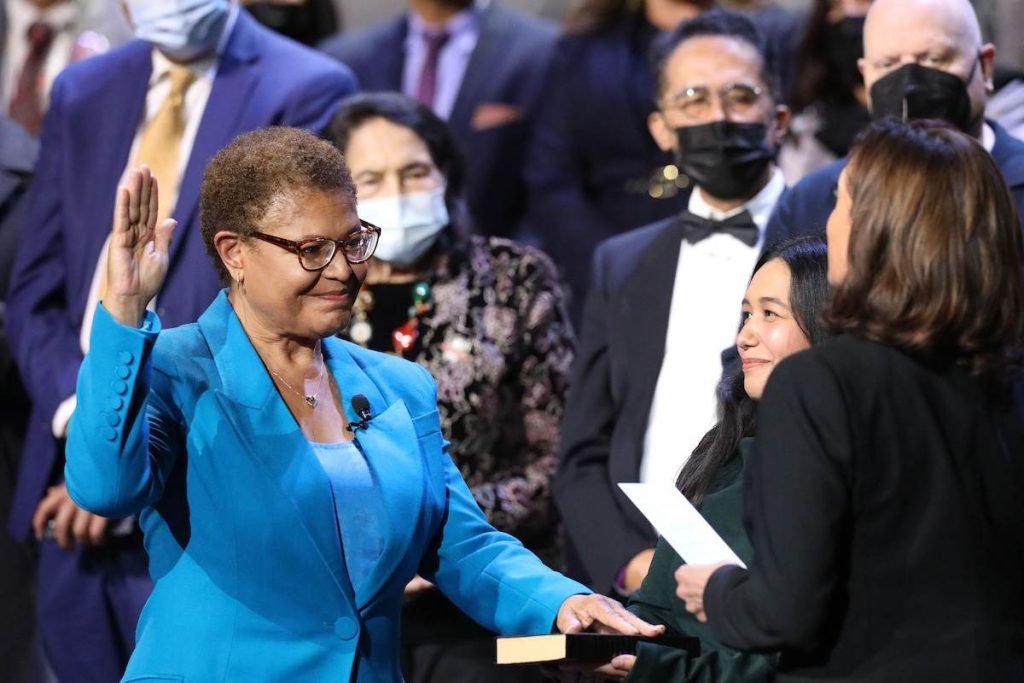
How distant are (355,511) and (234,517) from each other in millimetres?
215

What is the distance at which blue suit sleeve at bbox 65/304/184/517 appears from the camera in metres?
2.60

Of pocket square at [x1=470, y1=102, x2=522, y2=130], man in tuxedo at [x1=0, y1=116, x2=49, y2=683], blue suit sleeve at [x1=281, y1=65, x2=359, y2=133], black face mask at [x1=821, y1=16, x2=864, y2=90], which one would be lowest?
man in tuxedo at [x1=0, y1=116, x2=49, y2=683]

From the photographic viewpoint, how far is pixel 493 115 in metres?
5.41

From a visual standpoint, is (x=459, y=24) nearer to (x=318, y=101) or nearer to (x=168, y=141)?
(x=318, y=101)

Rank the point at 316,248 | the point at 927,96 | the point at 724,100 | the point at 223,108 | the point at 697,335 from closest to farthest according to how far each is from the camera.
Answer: the point at 316,248 < the point at 927,96 < the point at 697,335 < the point at 724,100 < the point at 223,108

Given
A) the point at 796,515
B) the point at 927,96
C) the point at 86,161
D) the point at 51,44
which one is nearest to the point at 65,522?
the point at 86,161

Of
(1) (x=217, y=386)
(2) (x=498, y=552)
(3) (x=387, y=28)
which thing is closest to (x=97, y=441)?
(1) (x=217, y=386)

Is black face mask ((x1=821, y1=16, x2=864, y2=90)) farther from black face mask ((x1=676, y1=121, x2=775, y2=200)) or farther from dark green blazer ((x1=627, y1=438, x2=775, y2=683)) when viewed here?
dark green blazer ((x1=627, y1=438, x2=775, y2=683))

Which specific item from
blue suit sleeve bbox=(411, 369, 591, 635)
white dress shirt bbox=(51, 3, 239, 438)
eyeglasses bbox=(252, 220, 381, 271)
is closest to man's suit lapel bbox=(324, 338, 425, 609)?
blue suit sleeve bbox=(411, 369, 591, 635)

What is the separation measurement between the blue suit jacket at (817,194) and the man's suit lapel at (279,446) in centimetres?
145

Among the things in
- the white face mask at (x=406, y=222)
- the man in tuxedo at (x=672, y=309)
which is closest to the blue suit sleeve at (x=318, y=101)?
the white face mask at (x=406, y=222)

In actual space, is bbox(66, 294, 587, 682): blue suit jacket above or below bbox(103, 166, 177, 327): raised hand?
below

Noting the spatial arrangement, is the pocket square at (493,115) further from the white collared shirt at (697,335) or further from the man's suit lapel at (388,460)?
the man's suit lapel at (388,460)

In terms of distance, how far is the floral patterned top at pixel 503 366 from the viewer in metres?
4.14
